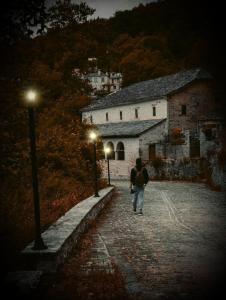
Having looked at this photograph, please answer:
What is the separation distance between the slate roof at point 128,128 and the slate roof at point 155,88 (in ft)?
7.99

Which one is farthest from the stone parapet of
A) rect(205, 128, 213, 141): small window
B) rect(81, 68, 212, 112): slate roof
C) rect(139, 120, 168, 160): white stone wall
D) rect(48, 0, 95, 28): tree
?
rect(48, 0, 95, 28): tree

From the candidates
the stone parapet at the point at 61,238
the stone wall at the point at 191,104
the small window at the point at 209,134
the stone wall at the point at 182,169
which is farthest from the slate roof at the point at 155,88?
the stone parapet at the point at 61,238

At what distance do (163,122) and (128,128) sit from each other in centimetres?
376

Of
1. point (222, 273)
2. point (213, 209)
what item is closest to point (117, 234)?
point (222, 273)

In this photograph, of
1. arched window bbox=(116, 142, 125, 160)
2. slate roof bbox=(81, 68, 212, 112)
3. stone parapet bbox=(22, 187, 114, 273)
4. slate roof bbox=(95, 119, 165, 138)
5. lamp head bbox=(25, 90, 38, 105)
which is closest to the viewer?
stone parapet bbox=(22, 187, 114, 273)

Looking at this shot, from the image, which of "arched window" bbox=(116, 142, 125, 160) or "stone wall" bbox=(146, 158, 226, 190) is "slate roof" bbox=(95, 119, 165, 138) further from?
"stone wall" bbox=(146, 158, 226, 190)

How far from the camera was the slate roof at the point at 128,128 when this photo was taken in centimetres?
3388

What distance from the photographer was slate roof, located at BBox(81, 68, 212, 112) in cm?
3521

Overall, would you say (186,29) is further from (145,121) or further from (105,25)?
(145,121)

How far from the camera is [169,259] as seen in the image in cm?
792

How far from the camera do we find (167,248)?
8844 mm

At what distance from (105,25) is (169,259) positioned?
3964 cm

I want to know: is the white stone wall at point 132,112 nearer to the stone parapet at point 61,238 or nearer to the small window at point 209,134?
the small window at point 209,134

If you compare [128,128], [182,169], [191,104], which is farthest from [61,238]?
[191,104]
